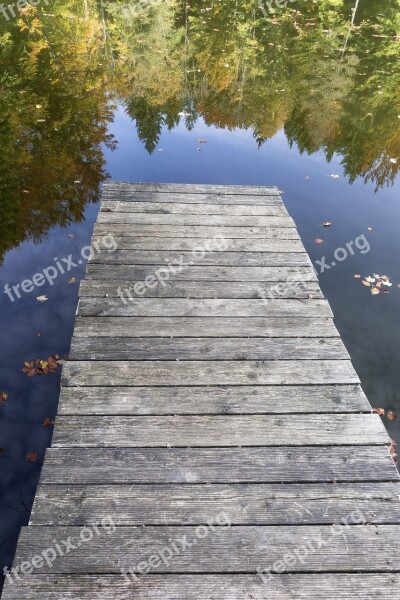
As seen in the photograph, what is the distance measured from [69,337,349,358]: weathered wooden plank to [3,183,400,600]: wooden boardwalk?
2 cm

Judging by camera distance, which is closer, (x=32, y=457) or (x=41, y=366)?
(x=32, y=457)

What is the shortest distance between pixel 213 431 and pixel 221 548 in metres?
0.90

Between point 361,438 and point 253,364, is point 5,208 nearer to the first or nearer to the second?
point 253,364

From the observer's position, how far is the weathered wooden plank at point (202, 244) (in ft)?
18.9

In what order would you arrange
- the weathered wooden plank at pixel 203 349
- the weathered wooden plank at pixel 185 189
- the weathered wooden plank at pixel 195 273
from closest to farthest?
the weathered wooden plank at pixel 203 349
the weathered wooden plank at pixel 195 273
the weathered wooden plank at pixel 185 189

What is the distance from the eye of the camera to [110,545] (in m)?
2.85

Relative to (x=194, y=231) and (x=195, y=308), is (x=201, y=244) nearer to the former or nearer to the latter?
(x=194, y=231)

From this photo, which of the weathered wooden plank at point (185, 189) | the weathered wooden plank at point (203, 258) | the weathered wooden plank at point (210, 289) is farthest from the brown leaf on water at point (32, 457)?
the weathered wooden plank at point (185, 189)

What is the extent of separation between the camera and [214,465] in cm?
333

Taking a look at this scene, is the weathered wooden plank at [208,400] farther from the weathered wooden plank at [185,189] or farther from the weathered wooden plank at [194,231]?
the weathered wooden plank at [185,189]

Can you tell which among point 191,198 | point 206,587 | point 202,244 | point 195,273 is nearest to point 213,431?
point 206,587

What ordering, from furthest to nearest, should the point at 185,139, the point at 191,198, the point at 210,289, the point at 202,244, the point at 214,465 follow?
the point at 185,139 < the point at 191,198 < the point at 202,244 < the point at 210,289 < the point at 214,465

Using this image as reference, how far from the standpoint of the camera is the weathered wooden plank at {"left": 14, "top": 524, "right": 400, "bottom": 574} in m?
2.78

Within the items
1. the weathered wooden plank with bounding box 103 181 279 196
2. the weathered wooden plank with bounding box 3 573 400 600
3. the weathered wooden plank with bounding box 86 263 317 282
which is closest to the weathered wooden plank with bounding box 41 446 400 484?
the weathered wooden plank with bounding box 3 573 400 600
